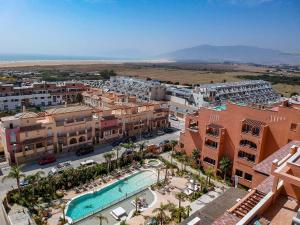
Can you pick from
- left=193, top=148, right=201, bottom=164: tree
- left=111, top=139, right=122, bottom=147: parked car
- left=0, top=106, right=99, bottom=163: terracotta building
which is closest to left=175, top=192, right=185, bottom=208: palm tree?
left=193, top=148, right=201, bottom=164: tree

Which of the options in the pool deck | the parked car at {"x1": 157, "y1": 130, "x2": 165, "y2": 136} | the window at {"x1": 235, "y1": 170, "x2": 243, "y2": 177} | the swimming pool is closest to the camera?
the pool deck

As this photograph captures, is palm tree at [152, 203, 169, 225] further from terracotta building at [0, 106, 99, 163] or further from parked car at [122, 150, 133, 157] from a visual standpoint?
terracotta building at [0, 106, 99, 163]

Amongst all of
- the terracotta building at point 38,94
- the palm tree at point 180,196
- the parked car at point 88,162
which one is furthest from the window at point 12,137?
the terracotta building at point 38,94

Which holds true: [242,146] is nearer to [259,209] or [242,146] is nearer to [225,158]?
[225,158]

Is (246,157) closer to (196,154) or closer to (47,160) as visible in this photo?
(196,154)

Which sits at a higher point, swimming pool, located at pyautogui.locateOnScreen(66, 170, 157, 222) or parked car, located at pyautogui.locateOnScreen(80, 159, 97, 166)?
parked car, located at pyautogui.locateOnScreen(80, 159, 97, 166)
